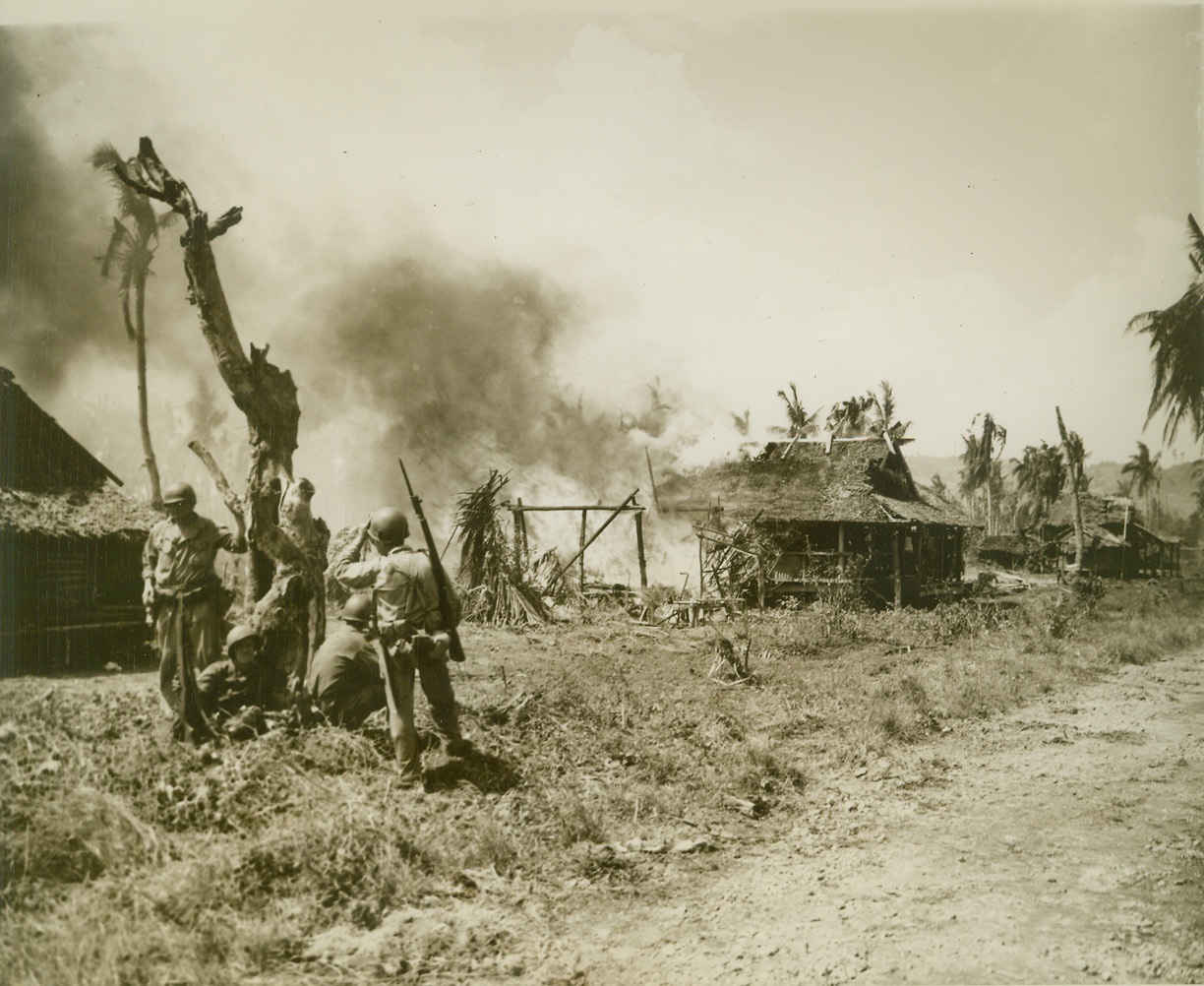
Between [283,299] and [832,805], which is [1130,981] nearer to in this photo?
[832,805]

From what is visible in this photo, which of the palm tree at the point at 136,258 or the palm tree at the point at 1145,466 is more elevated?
the palm tree at the point at 136,258

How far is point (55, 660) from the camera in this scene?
4652mm

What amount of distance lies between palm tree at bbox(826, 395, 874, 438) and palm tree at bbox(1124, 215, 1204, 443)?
6.48 meters

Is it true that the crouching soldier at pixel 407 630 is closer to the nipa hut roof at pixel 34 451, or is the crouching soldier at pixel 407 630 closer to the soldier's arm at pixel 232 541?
the soldier's arm at pixel 232 541

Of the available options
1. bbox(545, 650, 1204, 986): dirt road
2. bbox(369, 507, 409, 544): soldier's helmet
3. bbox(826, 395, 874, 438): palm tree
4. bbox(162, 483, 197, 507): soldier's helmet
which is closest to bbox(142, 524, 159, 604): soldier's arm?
bbox(162, 483, 197, 507): soldier's helmet

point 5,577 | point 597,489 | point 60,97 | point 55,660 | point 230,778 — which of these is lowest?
point 230,778

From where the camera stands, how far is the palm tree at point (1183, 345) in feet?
19.9

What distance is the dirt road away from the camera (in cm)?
338

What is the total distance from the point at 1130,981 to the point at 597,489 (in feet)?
33.2

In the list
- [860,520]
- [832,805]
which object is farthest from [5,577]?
[860,520]

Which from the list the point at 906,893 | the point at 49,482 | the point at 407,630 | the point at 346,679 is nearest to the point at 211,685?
→ the point at 346,679

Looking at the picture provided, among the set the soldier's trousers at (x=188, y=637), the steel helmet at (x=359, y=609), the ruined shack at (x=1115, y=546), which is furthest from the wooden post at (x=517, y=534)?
the ruined shack at (x=1115, y=546)

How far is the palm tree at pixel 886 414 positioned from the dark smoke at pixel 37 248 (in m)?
8.60

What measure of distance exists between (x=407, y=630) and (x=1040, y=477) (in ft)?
97.7
